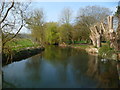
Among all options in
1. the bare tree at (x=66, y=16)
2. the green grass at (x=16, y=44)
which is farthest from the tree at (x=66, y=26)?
the green grass at (x=16, y=44)

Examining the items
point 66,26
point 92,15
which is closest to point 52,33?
point 66,26

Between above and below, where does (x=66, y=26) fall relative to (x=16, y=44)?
above

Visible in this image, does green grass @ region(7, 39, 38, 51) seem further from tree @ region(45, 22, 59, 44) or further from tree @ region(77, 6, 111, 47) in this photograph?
tree @ region(45, 22, 59, 44)

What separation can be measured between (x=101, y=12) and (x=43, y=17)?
1131 cm

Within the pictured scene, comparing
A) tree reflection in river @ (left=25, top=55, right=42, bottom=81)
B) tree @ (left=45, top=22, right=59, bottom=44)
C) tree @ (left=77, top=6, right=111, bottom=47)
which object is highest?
tree @ (left=77, top=6, right=111, bottom=47)

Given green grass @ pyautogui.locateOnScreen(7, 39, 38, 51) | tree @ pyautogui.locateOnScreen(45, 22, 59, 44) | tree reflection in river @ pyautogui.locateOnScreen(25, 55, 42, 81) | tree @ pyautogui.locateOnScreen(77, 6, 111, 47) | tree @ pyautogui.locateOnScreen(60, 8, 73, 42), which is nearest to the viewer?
tree reflection in river @ pyautogui.locateOnScreen(25, 55, 42, 81)

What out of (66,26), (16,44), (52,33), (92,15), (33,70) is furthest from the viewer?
(52,33)

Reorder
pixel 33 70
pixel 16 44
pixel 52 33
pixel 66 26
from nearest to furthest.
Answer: pixel 33 70
pixel 16 44
pixel 66 26
pixel 52 33

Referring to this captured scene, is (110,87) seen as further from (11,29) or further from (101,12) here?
(101,12)

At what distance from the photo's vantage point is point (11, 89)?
437 cm

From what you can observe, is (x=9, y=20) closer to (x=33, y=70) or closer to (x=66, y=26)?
(x=33, y=70)

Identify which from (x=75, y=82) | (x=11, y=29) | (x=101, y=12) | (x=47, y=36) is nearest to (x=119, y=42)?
(x=75, y=82)

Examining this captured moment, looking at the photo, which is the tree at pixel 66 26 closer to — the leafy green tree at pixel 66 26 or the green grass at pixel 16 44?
the leafy green tree at pixel 66 26

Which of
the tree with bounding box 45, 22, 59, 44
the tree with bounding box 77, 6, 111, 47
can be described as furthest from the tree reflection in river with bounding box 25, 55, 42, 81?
the tree with bounding box 45, 22, 59, 44
